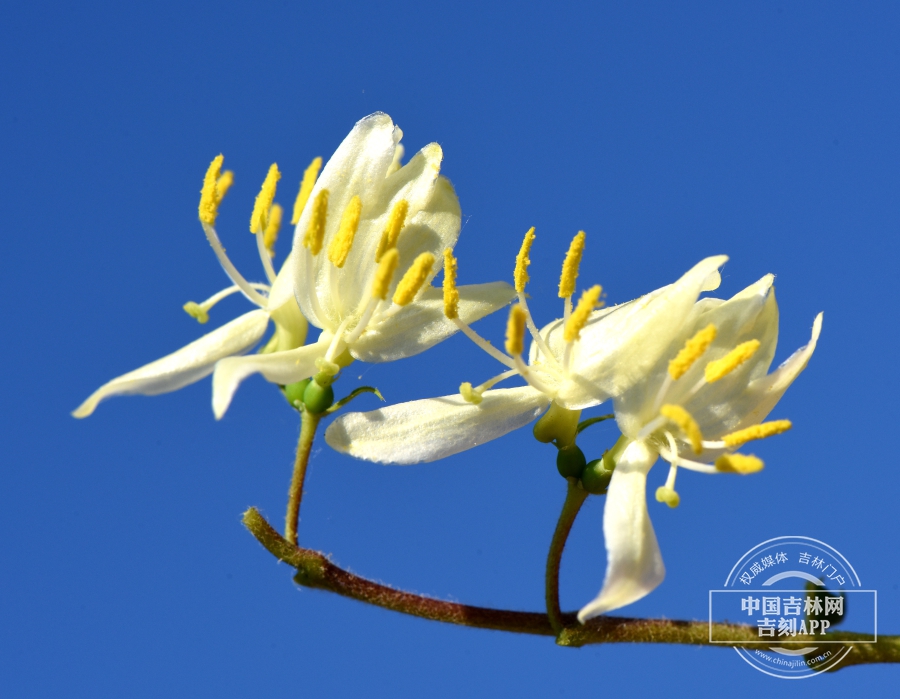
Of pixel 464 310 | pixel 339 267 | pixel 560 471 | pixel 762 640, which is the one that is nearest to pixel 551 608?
pixel 560 471

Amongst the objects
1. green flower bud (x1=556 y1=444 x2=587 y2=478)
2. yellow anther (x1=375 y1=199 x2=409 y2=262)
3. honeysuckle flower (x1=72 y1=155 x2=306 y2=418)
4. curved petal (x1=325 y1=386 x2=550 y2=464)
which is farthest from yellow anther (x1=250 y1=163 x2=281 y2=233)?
green flower bud (x1=556 y1=444 x2=587 y2=478)

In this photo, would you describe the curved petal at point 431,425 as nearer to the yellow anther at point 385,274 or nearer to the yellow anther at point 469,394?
the yellow anther at point 469,394

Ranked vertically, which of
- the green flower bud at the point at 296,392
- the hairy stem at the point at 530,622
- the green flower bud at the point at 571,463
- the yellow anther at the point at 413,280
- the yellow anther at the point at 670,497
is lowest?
the hairy stem at the point at 530,622

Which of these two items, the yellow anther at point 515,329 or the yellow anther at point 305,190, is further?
the yellow anther at point 305,190

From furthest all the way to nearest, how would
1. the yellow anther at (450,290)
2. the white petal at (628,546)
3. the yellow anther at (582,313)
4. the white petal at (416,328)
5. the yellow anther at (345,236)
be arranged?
the white petal at (416,328) < the yellow anther at (345,236) < the yellow anther at (450,290) < the yellow anther at (582,313) < the white petal at (628,546)

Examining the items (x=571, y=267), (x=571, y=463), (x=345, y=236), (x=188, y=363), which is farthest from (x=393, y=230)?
(x=571, y=463)

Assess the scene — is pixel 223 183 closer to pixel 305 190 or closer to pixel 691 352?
pixel 305 190

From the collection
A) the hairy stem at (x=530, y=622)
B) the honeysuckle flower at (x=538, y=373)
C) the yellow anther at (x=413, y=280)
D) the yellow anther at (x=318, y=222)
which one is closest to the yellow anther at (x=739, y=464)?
the honeysuckle flower at (x=538, y=373)
